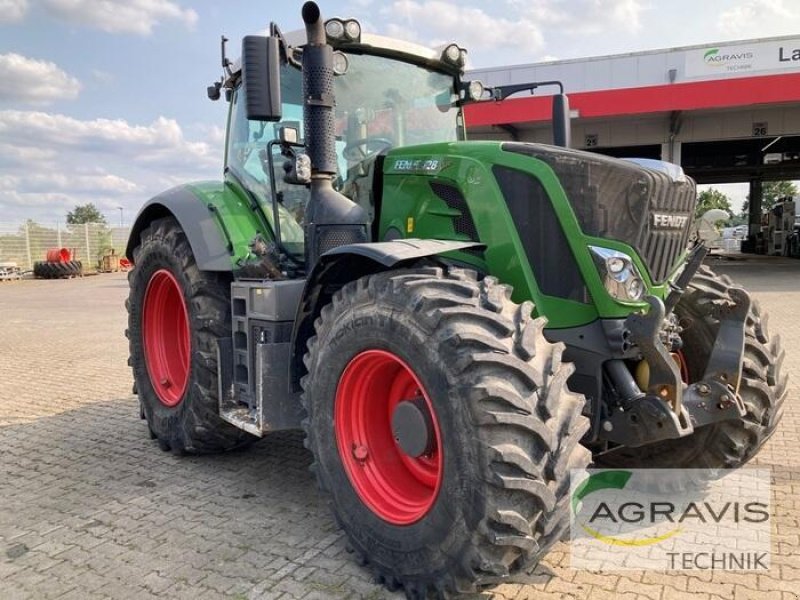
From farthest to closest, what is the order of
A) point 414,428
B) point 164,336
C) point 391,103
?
1. point 164,336
2. point 391,103
3. point 414,428

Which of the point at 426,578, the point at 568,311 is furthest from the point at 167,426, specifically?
the point at 568,311

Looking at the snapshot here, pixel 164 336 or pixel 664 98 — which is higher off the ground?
pixel 664 98

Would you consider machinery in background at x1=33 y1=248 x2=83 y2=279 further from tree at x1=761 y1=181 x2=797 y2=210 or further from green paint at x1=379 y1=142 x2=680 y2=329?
tree at x1=761 y1=181 x2=797 y2=210

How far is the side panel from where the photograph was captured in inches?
169

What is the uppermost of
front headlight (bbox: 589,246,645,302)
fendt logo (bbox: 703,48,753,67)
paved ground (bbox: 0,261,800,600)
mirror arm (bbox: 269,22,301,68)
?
fendt logo (bbox: 703,48,753,67)

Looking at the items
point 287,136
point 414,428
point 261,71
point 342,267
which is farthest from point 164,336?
point 414,428

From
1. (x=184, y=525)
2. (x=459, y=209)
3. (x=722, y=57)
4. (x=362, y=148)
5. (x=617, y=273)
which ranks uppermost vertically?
(x=722, y=57)

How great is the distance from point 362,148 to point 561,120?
5.32 feet

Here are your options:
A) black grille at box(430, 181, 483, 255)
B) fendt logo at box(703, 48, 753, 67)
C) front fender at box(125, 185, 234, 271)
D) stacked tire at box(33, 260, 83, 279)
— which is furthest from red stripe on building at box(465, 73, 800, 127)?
stacked tire at box(33, 260, 83, 279)

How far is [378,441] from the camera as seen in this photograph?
127 inches

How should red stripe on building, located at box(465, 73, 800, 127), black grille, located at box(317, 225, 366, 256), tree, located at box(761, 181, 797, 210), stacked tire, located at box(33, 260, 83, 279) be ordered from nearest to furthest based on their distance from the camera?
black grille, located at box(317, 225, 366, 256) → red stripe on building, located at box(465, 73, 800, 127) → stacked tire, located at box(33, 260, 83, 279) → tree, located at box(761, 181, 797, 210)

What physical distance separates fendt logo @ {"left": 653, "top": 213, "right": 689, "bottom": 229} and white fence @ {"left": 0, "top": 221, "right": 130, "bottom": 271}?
2746 cm

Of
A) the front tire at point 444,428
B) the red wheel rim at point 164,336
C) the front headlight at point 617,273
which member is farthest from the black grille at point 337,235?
the red wheel rim at point 164,336

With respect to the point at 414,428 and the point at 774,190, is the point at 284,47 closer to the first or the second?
the point at 414,428
